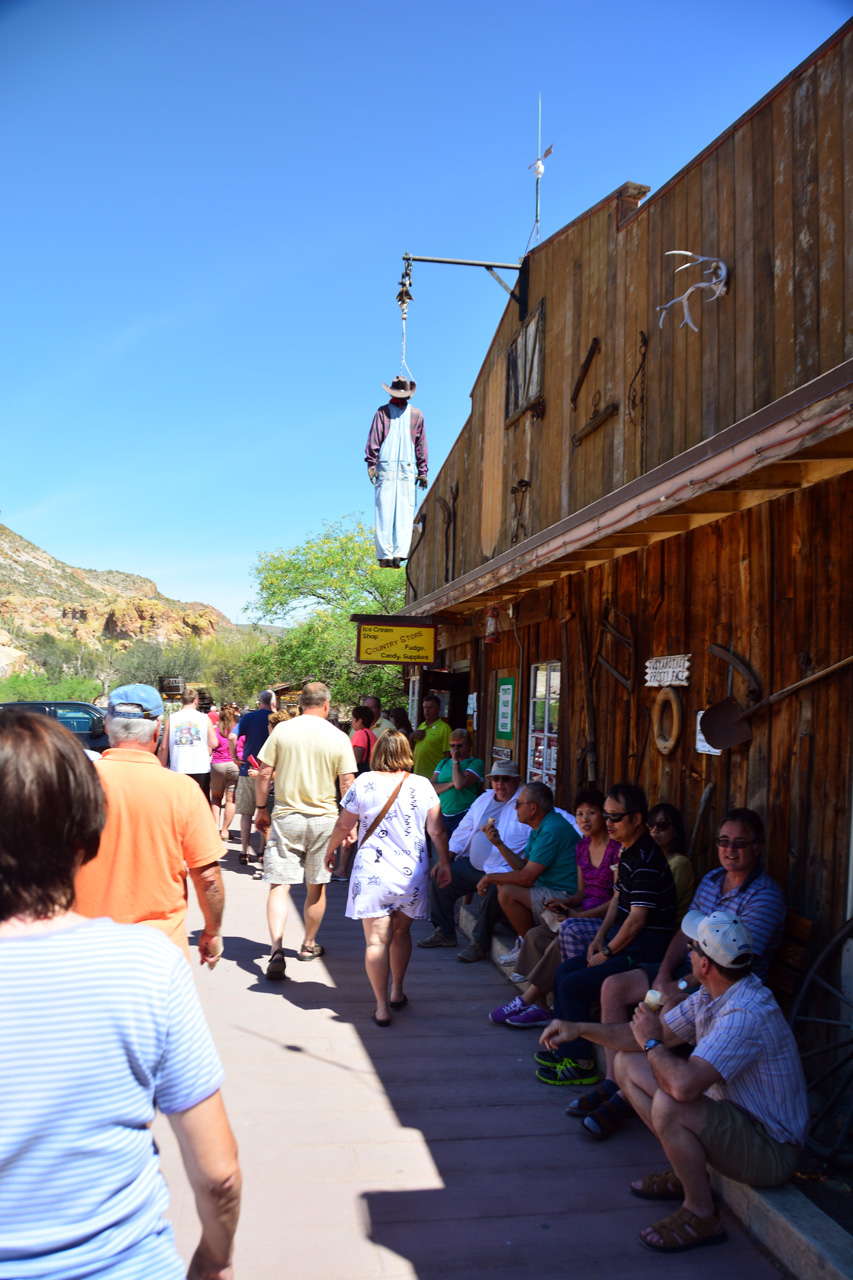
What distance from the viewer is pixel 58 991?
1.27 metres

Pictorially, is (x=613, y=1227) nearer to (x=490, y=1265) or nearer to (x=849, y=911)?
(x=490, y=1265)

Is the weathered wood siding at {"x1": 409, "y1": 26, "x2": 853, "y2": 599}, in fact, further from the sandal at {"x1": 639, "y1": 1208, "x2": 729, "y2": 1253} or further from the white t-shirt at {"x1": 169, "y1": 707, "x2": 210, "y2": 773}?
the white t-shirt at {"x1": 169, "y1": 707, "x2": 210, "y2": 773}

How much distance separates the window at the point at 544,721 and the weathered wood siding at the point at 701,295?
1424 millimetres

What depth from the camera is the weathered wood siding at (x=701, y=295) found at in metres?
4.29

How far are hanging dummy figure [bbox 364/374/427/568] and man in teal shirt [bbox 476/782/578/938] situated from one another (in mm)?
6326

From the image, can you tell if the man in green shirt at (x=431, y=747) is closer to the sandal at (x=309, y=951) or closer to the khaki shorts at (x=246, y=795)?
the khaki shorts at (x=246, y=795)

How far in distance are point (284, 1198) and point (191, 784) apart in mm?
1536

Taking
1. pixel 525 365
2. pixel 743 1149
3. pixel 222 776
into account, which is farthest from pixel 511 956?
pixel 525 365

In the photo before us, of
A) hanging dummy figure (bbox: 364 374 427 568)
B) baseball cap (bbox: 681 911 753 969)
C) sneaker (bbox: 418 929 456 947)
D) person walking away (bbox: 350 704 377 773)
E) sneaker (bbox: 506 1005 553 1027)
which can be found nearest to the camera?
baseball cap (bbox: 681 911 753 969)

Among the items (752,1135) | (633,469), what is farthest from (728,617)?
(752,1135)

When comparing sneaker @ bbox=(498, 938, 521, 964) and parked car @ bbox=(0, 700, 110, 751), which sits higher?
parked car @ bbox=(0, 700, 110, 751)

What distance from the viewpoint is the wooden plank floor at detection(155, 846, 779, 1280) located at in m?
2.89

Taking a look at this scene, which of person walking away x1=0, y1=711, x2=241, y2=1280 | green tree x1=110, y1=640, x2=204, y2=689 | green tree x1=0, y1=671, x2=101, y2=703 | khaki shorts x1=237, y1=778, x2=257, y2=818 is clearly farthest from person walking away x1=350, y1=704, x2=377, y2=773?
green tree x1=110, y1=640, x2=204, y2=689

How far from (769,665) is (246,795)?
7.01 metres
